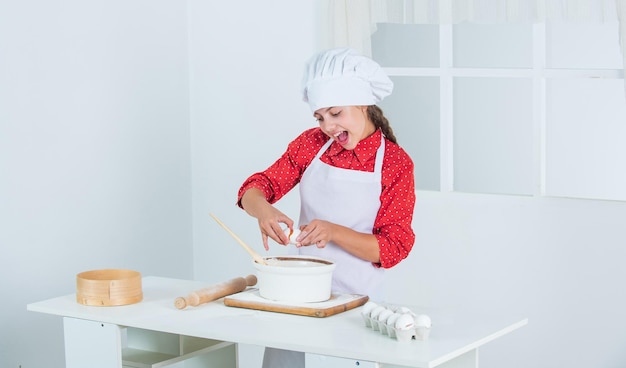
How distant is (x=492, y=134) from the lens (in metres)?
5.73

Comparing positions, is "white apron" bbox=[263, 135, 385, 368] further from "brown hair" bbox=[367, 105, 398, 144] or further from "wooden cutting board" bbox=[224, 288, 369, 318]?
"wooden cutting board" bbox=[224, 288, 369, 318]

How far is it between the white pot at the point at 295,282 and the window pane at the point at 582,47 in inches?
140

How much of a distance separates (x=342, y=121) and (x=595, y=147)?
336cm

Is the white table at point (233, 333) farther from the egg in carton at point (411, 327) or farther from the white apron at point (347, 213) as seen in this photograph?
the white apron at point (347, 213)

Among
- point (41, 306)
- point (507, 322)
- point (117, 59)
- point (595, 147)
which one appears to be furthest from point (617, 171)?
point (41, 306)

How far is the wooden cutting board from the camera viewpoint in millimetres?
2693

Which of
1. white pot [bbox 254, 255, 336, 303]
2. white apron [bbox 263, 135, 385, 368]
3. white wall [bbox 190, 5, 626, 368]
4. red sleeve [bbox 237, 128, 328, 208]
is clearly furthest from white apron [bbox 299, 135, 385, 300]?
white wall [bbox 190, 5, 626, 368]

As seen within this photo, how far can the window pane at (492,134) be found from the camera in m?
5.73

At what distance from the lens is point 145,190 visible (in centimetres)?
456

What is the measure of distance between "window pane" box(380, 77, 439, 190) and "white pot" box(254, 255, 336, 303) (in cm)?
216

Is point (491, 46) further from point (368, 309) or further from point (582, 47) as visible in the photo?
point (368, 309)

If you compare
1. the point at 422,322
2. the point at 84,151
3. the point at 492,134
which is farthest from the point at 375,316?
the point at 492,134

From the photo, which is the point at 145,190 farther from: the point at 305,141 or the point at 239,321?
the point at 239,321

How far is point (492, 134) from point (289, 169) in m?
2.71
